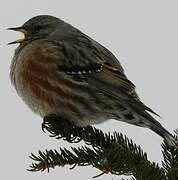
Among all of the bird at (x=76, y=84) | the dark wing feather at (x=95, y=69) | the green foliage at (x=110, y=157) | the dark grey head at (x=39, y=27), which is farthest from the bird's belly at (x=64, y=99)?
the dark grey head at (x=39, y=27)

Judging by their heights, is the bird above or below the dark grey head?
below

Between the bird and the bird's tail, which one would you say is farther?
the bird

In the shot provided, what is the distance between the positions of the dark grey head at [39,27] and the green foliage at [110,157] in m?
1.97

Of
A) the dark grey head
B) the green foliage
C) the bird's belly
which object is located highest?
the dark grey head

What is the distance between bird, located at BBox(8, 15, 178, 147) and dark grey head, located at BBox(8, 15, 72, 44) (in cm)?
56

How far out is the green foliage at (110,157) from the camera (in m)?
2.53

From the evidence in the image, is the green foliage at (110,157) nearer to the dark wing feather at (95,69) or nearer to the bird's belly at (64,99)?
the bird's belly at (64,99)

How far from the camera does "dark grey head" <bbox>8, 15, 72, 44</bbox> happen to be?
541cm

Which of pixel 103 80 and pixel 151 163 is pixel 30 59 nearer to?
pixel 103 80

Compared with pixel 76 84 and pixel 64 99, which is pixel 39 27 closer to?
pixel 76 84

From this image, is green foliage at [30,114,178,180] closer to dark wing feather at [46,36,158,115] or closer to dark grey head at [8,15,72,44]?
dark wing feather at [46,36,158,115]

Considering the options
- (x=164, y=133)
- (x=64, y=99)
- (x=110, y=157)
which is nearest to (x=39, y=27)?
(x=64, y=99)

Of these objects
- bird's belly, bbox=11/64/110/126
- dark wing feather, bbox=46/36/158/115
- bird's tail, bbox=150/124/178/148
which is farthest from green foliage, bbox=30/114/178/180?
dark wing feather, bbox=46/36/158/115

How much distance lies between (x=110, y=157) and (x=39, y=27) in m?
3.08
